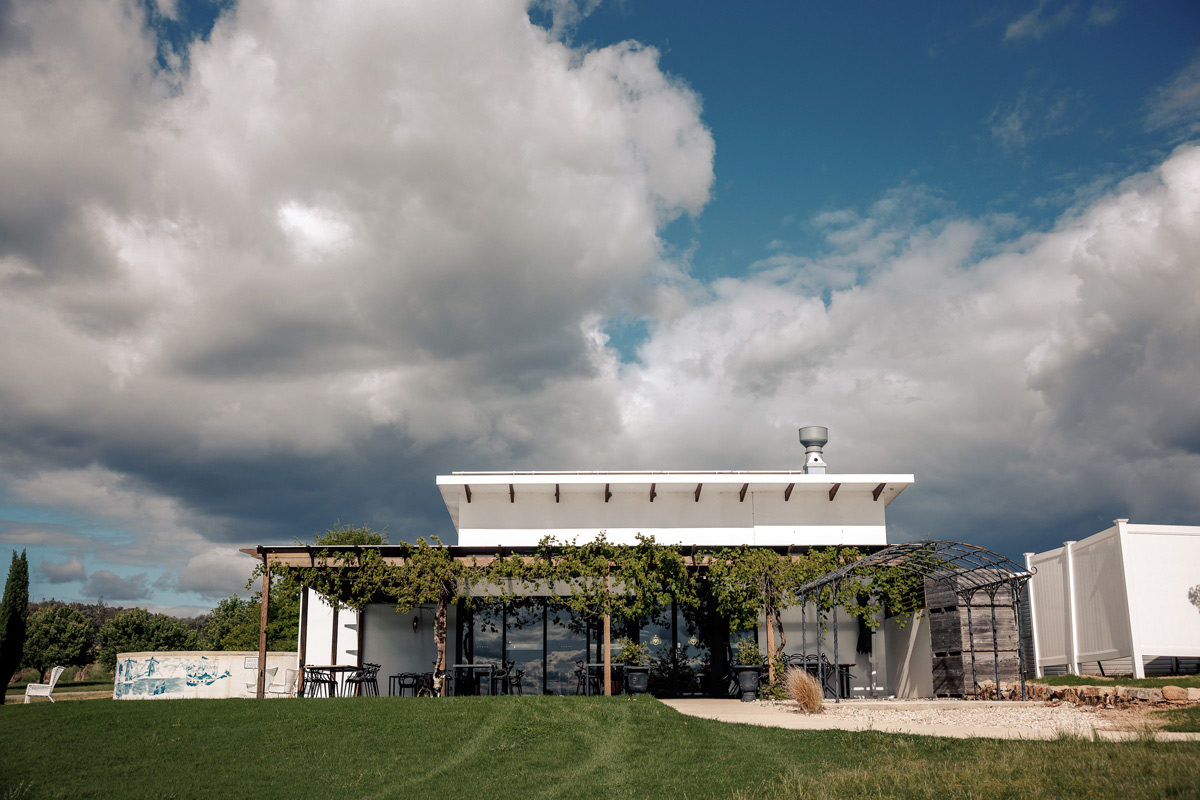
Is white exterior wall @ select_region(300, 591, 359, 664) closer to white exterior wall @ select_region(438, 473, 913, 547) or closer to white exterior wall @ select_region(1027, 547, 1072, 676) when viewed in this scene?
white exterior wall @ select_region(438, 473, 913, 547)

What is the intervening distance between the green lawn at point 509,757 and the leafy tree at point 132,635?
41.4 meters

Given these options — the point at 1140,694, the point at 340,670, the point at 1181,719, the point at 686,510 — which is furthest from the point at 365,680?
the point at 1181,719

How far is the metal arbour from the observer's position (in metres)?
14.5

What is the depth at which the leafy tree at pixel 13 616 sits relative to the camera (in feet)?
67.5

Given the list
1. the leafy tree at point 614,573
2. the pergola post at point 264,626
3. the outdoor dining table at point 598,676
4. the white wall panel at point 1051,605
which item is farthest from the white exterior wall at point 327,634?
the white wall panel at point 1051,605

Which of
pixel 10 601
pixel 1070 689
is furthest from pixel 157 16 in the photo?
pixel 1070 689

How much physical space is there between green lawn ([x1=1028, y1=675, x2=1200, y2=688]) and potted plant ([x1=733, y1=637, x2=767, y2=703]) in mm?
5435

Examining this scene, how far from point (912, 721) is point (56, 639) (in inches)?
2079

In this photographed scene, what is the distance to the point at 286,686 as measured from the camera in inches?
698

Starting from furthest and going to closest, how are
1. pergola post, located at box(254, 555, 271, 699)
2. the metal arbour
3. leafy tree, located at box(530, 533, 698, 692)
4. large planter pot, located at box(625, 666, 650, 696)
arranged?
1. leafy tree, located at box(530, 533, 698, 692)
2. large planter pot, located at box(625, 666, 650, 696)
3. pergola post, located at box(254, 555, 271, 699)
4. the metal arbour

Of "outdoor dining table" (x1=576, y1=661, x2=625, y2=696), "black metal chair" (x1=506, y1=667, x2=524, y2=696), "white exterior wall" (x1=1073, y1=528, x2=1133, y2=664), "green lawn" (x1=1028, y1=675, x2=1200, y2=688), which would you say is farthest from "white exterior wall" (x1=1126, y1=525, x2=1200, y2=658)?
"black metal chair" (x1=506, y1=667, x2=524, y2=696)

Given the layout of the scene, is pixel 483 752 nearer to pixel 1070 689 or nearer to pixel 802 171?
pixel 1070 689

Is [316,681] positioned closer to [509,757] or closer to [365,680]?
[365,680]

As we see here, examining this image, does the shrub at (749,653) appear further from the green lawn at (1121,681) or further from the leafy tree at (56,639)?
the leafy tree at (56,639)
